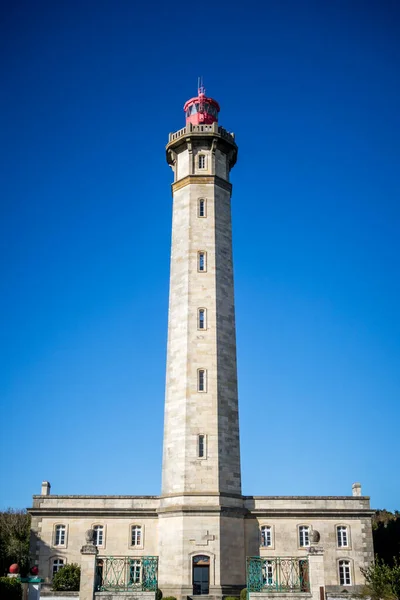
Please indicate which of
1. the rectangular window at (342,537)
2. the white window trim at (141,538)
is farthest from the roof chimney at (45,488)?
the rectangular window at (342,537)

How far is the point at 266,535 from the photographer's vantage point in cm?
3419

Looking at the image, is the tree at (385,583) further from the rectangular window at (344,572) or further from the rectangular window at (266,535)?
the rectangular window at (266,535)

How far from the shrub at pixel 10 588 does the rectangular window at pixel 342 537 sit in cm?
1782

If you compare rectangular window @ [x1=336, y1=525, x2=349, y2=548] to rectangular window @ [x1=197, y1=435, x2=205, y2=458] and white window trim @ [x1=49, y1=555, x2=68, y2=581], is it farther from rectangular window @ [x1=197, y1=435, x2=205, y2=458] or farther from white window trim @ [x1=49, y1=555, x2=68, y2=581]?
white window trim @ [x1=49, y1=555, x2=68, y2=581]

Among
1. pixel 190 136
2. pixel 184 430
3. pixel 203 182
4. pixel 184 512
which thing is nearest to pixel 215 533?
pixel 184 512

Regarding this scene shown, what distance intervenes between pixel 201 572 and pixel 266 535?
185 inches

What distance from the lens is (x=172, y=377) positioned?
35.0 m

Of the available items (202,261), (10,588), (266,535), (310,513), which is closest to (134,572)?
(10,588)

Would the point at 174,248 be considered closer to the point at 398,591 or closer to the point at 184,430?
the point at 184,430

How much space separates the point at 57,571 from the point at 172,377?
11.5 m

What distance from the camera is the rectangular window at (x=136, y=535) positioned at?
34438mm

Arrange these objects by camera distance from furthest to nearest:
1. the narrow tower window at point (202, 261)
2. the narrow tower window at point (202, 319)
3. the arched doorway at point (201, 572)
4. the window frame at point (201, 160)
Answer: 1. the window frame at point (201, 160)
2. the narrow tower window at point (202, 261)
3. the narrow tower window at point (202, 319)
4. the arched doorway at point (201, 572)

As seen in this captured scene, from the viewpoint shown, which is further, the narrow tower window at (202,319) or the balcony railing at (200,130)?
the balcony railing at (200,130)

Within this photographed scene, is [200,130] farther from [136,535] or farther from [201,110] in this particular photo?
[136,535]
